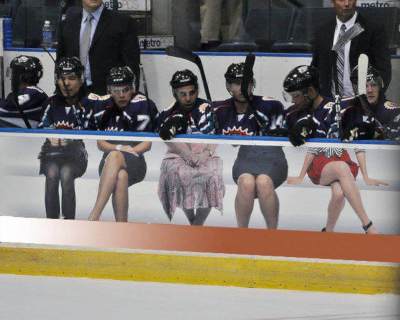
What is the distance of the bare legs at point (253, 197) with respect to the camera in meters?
3.61

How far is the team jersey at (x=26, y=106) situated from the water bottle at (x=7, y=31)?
0.87m

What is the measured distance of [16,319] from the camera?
136 inches

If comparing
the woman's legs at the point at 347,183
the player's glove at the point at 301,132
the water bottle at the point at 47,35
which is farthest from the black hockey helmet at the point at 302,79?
the water bottle at the point at 47,35

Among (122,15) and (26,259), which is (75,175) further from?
(122,15)

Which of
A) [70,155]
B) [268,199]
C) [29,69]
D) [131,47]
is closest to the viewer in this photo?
[268,199]

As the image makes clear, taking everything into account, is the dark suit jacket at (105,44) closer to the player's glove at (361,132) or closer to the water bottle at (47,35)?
the water bottle at (47,35)

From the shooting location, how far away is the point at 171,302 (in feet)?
11.9

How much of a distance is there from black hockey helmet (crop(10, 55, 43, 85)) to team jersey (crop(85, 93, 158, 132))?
0.52 m

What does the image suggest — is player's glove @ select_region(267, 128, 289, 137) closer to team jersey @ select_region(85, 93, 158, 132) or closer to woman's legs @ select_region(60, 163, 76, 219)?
team jersey @ select_region(85, 93, 158, 132)

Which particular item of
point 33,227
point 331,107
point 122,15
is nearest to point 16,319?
point 33,227

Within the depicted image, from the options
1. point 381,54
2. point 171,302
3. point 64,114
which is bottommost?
point 171,302

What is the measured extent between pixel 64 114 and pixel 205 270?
902mm

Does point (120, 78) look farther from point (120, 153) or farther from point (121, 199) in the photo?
point (121, 199)

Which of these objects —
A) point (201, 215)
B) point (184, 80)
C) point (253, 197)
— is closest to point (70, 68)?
point (184, 80)
